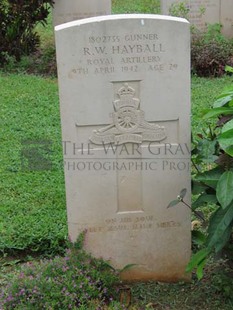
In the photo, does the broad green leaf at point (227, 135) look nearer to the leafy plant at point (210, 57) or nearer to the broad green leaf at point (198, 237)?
the broad green leaf at point (198, 237)

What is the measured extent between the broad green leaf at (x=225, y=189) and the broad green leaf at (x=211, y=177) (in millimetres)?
117

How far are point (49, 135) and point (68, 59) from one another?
105 inches

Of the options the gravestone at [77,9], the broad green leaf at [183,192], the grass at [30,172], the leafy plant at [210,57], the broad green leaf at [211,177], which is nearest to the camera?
the broad green leaf at [211,177]

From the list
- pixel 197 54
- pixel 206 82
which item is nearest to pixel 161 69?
pixel 206 82

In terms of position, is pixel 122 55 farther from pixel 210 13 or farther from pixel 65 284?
pixel 210 13

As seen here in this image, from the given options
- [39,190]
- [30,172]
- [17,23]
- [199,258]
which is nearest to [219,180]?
[199,258]

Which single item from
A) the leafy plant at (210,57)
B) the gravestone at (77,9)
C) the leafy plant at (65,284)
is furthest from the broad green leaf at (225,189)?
the gravestone at (77,9)

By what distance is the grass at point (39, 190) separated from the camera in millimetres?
3791

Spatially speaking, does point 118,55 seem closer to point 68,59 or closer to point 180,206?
point 68,59

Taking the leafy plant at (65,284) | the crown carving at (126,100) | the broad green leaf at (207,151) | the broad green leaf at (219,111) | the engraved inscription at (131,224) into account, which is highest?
the crown carving at (126,100)

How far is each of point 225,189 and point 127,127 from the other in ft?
2.31

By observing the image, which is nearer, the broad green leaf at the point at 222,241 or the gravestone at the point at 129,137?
the broad green leaf at the point at 222,241

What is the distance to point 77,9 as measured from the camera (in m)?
9.22

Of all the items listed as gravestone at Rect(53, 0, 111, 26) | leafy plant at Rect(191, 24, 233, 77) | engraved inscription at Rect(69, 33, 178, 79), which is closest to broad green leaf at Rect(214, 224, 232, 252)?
engraved inscription at Rect(69, 33, 178, 79)
